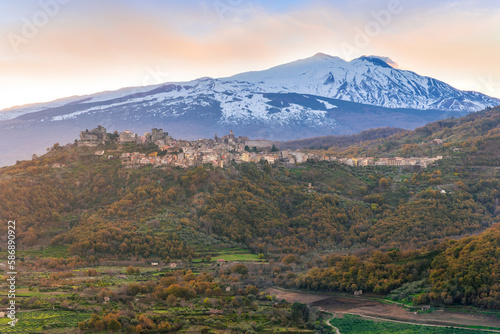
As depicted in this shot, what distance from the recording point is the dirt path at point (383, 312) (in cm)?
2494

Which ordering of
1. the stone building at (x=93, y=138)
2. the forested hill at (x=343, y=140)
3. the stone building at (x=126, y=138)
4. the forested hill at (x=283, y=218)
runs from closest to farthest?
the forested hill at (x=283, y=218)
the stone building at (x=93, y=138)
the stone building at (x=126, y=138)
the forested hill at (x=343, y=140)

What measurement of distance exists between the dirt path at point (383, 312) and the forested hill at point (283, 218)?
119 cm

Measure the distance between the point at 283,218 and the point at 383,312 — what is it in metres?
22.7

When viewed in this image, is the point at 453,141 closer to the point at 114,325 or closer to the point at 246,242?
the point at 246,242

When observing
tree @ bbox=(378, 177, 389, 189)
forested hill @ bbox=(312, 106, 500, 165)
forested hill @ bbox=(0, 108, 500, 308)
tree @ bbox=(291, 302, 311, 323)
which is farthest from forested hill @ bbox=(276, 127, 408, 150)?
tree @ bbox=(291, 302, 311, 323)

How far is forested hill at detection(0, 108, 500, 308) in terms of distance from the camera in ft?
106

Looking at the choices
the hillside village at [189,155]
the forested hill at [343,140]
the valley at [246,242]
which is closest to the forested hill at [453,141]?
the valley at [246,242]

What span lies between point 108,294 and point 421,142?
78.8 meters

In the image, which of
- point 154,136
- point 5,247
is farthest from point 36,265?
point 154,136

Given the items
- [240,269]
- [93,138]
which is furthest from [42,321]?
[93,138]

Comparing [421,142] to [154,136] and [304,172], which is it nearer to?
[304,172]

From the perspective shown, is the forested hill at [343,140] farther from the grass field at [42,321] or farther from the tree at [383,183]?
the grass field at [42,321]

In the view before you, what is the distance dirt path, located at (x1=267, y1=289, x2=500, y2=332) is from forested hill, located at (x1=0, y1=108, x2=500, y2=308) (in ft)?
3.90

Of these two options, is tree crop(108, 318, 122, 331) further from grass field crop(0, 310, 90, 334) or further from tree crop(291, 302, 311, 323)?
tree crop(291, 302, 311, 323)
